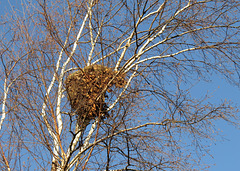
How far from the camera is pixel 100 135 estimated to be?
405cm

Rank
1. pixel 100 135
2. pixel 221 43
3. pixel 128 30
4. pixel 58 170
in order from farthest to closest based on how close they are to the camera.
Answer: pixel 128 30
pixel 221 43
pixel 58 170
pixel 100 135

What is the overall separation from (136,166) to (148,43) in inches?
73.3

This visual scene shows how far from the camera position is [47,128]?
4.18m

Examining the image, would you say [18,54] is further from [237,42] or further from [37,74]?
[237,42]

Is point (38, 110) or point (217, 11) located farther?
point (217, 11)

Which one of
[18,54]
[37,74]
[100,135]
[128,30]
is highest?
[128,30]

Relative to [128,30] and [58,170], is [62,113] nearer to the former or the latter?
[58,170]

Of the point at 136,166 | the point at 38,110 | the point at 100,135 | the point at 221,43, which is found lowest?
the point at 136,166

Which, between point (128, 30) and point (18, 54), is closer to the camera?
point (18, 54)

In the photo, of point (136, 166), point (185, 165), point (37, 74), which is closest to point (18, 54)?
point (37, 74)

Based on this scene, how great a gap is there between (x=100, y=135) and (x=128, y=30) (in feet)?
7.94

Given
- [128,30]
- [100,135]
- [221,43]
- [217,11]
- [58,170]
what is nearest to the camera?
[100,135]

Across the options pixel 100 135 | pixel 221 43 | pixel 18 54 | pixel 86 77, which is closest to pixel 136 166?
pixel 100 135

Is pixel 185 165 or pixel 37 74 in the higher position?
pixel 37 74
